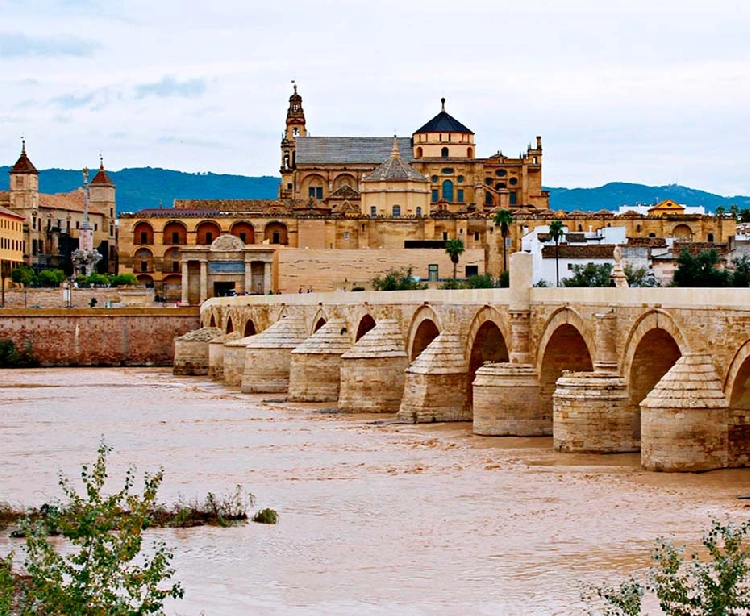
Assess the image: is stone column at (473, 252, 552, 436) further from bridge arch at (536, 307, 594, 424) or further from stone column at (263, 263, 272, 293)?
stone column at (263, 263, 272, 293)

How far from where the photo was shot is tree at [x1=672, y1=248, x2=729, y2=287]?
2406 inches

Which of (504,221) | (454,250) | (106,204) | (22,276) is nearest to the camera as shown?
(454,250)

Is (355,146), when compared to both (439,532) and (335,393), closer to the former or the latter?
(335,393)

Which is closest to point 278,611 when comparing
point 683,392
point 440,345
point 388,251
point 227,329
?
point 683,392

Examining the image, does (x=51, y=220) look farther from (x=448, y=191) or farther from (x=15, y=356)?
(x=15, y=356)

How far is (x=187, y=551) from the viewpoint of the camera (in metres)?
19.8

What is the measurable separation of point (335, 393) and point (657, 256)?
36559mm

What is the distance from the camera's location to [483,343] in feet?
117

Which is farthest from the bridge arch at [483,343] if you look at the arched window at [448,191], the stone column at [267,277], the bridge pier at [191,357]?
the arched window at [448,191]

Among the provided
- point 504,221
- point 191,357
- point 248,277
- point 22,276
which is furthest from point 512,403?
point 22,276

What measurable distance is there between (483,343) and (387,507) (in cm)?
1265

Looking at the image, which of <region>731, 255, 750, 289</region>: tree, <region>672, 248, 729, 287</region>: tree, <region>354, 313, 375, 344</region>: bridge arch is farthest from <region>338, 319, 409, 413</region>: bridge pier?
<region>672, 248, 729, 287</region>: tree

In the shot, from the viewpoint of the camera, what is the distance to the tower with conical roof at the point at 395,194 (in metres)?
97.4

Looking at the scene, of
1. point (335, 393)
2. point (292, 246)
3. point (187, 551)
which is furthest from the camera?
point (292, 246)
